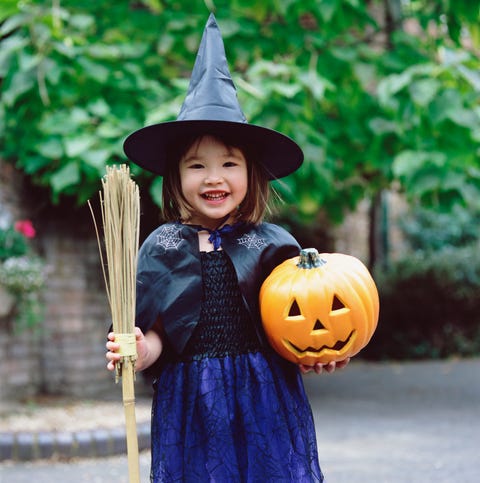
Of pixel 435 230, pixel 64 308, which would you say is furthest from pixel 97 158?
pixel 435 230

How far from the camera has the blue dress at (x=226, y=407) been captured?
2.43 meters

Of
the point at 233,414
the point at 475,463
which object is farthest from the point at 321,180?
the point at 233,414

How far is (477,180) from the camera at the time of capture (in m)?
5.50

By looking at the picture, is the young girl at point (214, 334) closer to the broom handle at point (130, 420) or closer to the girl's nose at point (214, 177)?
the girl's nose at point (214, 177)

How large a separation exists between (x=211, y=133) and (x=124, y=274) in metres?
0.52

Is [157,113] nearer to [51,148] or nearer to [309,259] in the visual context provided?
[51,148]

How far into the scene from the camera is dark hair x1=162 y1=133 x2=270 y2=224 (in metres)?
2.64

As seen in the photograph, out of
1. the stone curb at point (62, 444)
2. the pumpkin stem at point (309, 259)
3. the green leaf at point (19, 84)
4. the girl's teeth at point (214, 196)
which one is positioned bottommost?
the stone curb at point (62, 444)

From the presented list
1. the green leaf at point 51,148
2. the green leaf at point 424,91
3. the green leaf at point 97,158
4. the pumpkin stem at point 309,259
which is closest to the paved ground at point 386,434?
the green leaf at point 97,158

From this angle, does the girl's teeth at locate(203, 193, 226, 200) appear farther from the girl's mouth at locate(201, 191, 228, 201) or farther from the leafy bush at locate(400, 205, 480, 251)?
the leafy bush at locate(400, 205, 480, 251)

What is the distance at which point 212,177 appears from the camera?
2.51 metres

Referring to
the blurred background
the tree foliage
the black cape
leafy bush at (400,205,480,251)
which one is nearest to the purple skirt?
the black cape

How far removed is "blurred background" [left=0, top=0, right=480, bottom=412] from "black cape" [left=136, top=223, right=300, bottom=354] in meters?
2.57

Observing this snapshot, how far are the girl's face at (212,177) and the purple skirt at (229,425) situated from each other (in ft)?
1.53
